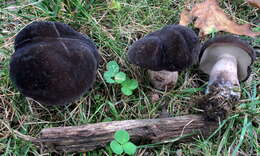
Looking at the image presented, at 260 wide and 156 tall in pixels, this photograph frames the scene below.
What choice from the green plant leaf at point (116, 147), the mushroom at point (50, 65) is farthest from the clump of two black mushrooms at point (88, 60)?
the green plant leaf at point (116, 147)

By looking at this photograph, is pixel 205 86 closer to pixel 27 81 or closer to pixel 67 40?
pixel 67 40

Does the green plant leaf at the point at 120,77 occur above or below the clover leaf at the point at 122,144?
above

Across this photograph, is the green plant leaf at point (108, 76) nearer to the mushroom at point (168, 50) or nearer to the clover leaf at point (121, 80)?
the clover leaf at point (121, 80)

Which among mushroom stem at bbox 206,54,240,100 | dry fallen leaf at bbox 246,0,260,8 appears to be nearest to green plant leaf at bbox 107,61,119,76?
mushroom stem at bbox 206,54,240,100

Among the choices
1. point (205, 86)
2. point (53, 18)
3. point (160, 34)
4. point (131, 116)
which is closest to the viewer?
point (160, 34)

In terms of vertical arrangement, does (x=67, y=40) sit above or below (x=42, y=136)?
above

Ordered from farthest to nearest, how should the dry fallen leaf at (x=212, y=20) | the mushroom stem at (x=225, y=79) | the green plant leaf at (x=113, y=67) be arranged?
the dry fallen leaf at (x=212, y=20), the green plant leaf at (x=113, y=67), the mushroom stem at (x=225, y=79)

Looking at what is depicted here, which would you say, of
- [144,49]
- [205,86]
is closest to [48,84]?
[144,49]
